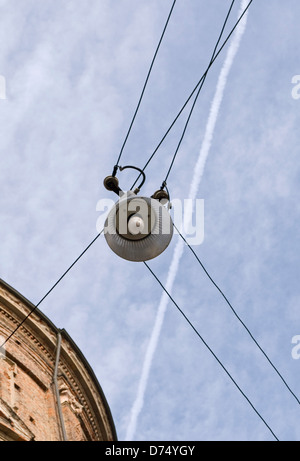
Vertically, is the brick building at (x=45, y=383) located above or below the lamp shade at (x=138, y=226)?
above

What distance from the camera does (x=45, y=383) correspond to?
16750 mm

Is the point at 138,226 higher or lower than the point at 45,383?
lower

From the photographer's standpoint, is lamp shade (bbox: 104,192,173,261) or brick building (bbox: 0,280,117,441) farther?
brick building (bbox: 0,280,117,441)

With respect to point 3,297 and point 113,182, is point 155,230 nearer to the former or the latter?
point 113,182

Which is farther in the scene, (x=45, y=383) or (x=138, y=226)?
(x=45, y=383)

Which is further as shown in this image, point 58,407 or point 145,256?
point 58,407

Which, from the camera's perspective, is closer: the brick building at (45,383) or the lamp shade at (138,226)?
the lamp shade at (138,226)

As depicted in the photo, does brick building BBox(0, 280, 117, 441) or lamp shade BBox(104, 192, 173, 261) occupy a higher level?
brick building BBox(0, 280, 117, 441)

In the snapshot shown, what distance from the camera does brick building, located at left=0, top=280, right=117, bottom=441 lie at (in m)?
15.1

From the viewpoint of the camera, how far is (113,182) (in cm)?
930

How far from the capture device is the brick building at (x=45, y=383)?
49.5 feet

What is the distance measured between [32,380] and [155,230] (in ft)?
28.9
